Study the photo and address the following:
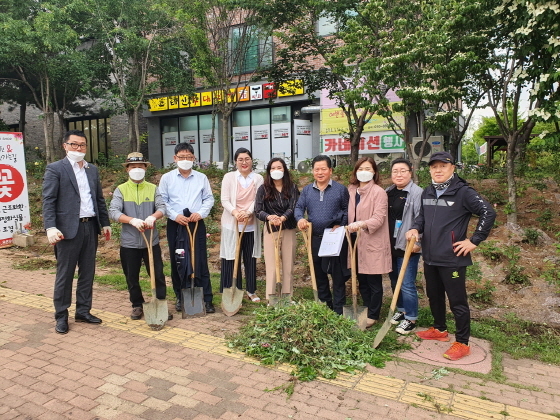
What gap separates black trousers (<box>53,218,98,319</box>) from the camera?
15.7 feet

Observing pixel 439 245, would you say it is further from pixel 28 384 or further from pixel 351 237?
pixel 28 384

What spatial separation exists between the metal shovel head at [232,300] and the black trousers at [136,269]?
0.72 metres

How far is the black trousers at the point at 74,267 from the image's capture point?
4.77 meters

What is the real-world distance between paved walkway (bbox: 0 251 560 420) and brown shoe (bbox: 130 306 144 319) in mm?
497

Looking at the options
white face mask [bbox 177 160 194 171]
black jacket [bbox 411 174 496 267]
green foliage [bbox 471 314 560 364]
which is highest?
white face mask [bbox 177 160 194 171]

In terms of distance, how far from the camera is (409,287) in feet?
15.3

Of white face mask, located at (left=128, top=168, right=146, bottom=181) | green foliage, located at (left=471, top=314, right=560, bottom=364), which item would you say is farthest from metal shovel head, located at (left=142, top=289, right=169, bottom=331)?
green foliage, located at (left=471, top=314, right=560, bottom=364)

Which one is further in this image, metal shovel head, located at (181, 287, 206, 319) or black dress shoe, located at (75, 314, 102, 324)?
metal shovel head, located at (181, 287, 206, 319)

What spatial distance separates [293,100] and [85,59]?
295 inches

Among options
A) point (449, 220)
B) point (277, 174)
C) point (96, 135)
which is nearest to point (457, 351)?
point (449, 220)

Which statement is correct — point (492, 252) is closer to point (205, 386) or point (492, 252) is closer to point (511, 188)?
point (511, 188)

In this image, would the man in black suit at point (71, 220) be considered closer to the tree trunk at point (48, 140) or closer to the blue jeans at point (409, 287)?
the blue jeans at point (409, 287)

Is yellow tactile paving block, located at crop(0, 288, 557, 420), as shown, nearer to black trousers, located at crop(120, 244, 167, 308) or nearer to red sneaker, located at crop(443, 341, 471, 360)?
black trousers, located at crop(120, 244, 167, 308)

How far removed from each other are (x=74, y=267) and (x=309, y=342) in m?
2.70
